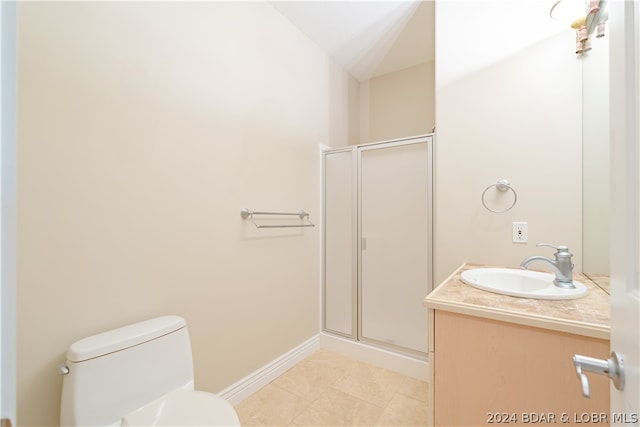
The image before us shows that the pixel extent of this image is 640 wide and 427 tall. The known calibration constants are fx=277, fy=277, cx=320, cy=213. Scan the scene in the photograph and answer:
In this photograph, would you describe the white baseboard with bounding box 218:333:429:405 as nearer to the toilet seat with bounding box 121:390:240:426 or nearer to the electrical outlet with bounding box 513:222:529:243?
the toilet seat with bounding box 121:390:240:426

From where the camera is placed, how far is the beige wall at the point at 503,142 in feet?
5.08

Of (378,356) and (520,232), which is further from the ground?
(520,232)

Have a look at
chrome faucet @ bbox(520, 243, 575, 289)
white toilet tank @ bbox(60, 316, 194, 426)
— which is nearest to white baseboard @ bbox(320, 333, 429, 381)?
chrome faucet @ bbox(520, 243, 575, 289)

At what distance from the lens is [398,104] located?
281cm

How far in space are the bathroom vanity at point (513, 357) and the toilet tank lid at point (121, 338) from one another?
111 centimetres

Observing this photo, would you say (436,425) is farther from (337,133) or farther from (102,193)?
(337,133)

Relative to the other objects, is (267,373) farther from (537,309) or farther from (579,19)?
(579,19)

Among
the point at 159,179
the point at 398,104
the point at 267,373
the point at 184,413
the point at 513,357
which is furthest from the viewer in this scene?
the point at 398,104

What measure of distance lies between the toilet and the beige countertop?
927 millimetres

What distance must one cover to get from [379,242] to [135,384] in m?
1.70

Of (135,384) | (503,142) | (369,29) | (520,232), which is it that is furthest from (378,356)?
(369,29)

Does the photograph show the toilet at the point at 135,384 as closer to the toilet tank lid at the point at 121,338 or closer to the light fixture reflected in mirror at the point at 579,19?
the toilet tank lid at the point at 121,338

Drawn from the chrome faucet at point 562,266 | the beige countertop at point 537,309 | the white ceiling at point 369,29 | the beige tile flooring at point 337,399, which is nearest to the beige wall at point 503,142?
the white ceiling at point 369,29

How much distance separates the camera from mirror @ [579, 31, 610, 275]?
1292 millimetres
